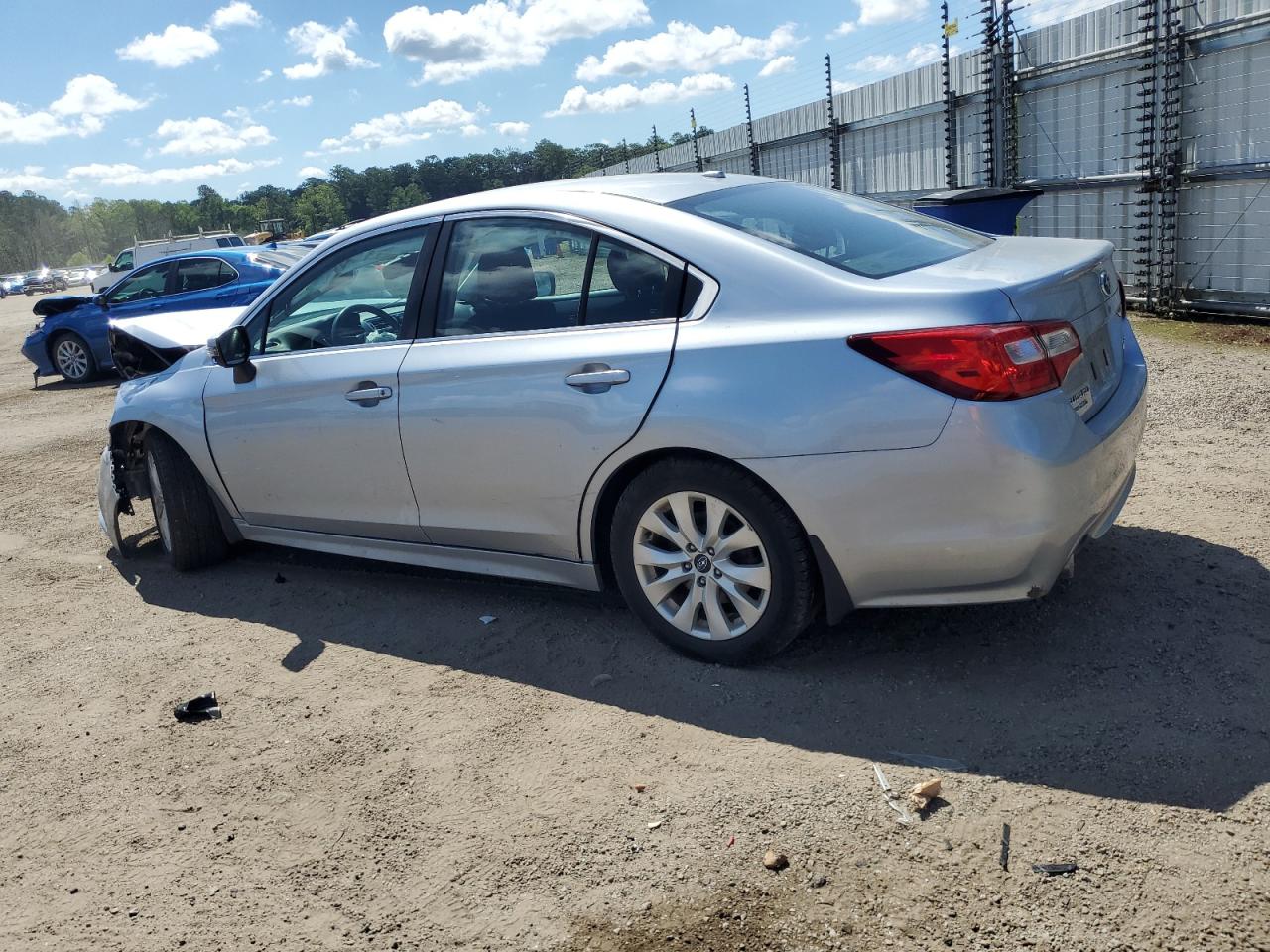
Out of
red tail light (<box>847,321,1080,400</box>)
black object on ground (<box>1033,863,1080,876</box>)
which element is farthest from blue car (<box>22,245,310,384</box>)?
black object on ground (<box>1033,863,1080,876</box>)

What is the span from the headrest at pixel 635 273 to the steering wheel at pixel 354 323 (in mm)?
1167

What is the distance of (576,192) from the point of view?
421 cm

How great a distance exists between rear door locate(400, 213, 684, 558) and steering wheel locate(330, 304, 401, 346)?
0.99ft

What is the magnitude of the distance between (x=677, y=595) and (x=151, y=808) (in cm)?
184

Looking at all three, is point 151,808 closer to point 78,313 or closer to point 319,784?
point 319,784

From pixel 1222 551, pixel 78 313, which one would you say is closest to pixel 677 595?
pixel 1222 551

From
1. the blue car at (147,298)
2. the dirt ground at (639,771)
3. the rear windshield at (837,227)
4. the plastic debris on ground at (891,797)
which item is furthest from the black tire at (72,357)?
the plastic debris on ground at (891,797)

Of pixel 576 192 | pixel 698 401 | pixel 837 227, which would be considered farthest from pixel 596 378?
pixel 837 227

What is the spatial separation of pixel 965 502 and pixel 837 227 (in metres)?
1.33

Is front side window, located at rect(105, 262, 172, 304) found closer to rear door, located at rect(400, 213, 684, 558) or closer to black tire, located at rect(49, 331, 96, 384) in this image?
black tire, located at rect(49, 331, 96, 384)

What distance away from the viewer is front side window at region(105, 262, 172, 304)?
48.4 ft

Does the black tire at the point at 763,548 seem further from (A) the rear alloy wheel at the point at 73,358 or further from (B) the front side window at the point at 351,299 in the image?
(A) the rear alloy wheel at the point at 73,358

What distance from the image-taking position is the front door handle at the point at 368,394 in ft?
14.4

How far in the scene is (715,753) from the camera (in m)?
3.37
